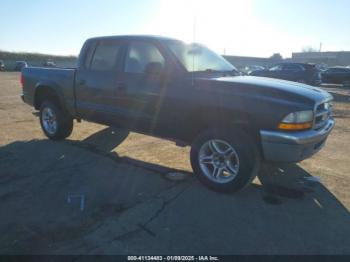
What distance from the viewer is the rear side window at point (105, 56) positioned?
18.0ft

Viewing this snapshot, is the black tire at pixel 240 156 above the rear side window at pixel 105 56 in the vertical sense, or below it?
below

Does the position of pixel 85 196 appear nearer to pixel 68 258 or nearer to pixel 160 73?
pixel 68 258

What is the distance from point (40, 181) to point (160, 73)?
7.33ft

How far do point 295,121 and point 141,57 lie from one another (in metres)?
2.51

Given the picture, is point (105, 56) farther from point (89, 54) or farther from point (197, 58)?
point (197, 58)

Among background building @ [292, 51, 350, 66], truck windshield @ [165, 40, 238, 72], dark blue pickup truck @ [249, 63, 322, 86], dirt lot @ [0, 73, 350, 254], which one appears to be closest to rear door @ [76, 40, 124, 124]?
dirt lot @ [0, 73, 350, 254]

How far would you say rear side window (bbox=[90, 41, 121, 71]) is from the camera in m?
5.48

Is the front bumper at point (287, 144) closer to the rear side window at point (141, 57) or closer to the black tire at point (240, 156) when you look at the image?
the black tire at point (240, 156)

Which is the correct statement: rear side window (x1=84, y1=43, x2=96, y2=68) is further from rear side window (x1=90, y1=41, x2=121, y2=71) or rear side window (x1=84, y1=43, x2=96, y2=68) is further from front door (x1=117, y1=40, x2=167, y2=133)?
front door (x1=117, y1=40, x2=167, y2=133)

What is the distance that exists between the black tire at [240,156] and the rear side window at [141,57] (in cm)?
132

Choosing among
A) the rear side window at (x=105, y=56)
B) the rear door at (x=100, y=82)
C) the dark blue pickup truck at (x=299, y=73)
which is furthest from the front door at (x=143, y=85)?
the dark blue pickup truck at (x=299, y=73)

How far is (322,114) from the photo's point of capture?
14.0ft

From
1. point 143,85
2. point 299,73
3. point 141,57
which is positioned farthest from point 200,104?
point 299,73

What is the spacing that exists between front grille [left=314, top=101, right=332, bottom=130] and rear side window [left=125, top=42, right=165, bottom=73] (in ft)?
7.12
